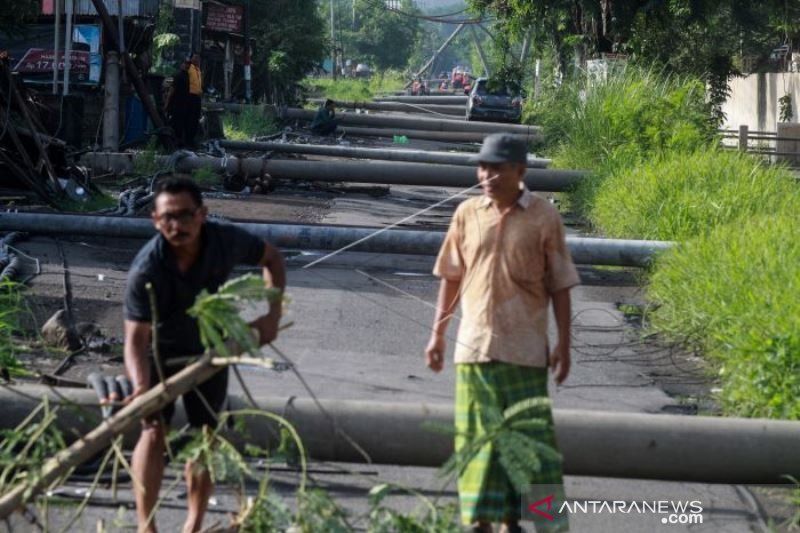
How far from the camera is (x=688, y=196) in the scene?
45.9 ft

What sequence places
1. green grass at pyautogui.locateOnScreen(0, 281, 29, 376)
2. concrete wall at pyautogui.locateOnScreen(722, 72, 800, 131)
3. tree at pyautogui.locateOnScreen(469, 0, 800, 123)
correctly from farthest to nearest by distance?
concrete wall at pyautogui.locateOnScreen(722, 72, 800, 131) < tree at pyautogui.locateOnScreen(469, 0, 800, 123) < green grass at pyautogui.locateOnScreen(0, 281, 29, 376)

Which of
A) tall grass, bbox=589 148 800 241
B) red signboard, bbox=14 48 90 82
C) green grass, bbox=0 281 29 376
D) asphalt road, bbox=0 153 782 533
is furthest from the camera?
red signboard, bbox=14 48 90 82

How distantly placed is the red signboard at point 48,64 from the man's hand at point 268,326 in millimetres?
18715

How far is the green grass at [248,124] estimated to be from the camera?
102ft

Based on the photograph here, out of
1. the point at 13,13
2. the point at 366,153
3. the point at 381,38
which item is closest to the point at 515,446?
the point at 13,13

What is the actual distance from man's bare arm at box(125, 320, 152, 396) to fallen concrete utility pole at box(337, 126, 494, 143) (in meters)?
30.2

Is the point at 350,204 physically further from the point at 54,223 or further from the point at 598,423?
the point at 598,423

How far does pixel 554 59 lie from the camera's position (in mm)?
39375

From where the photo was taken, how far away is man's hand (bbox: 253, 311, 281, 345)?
521cm

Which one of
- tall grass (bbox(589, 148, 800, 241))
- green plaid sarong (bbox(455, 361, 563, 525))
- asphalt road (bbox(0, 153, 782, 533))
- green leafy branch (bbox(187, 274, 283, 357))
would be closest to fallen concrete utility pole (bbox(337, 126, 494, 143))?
tall grass (bbox(589, 148, 800, 241))

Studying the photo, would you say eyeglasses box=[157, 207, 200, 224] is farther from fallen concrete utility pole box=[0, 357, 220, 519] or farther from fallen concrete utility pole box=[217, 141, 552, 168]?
fallen concrete utility pole box=[217, 141, 552, 168]

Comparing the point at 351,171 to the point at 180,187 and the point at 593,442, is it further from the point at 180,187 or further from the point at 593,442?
the point at 180,187

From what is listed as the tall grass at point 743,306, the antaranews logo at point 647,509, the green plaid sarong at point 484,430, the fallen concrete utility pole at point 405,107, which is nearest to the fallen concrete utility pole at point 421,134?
the fallen concrete utility pole at point 405,107

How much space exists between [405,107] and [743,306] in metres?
41.1
